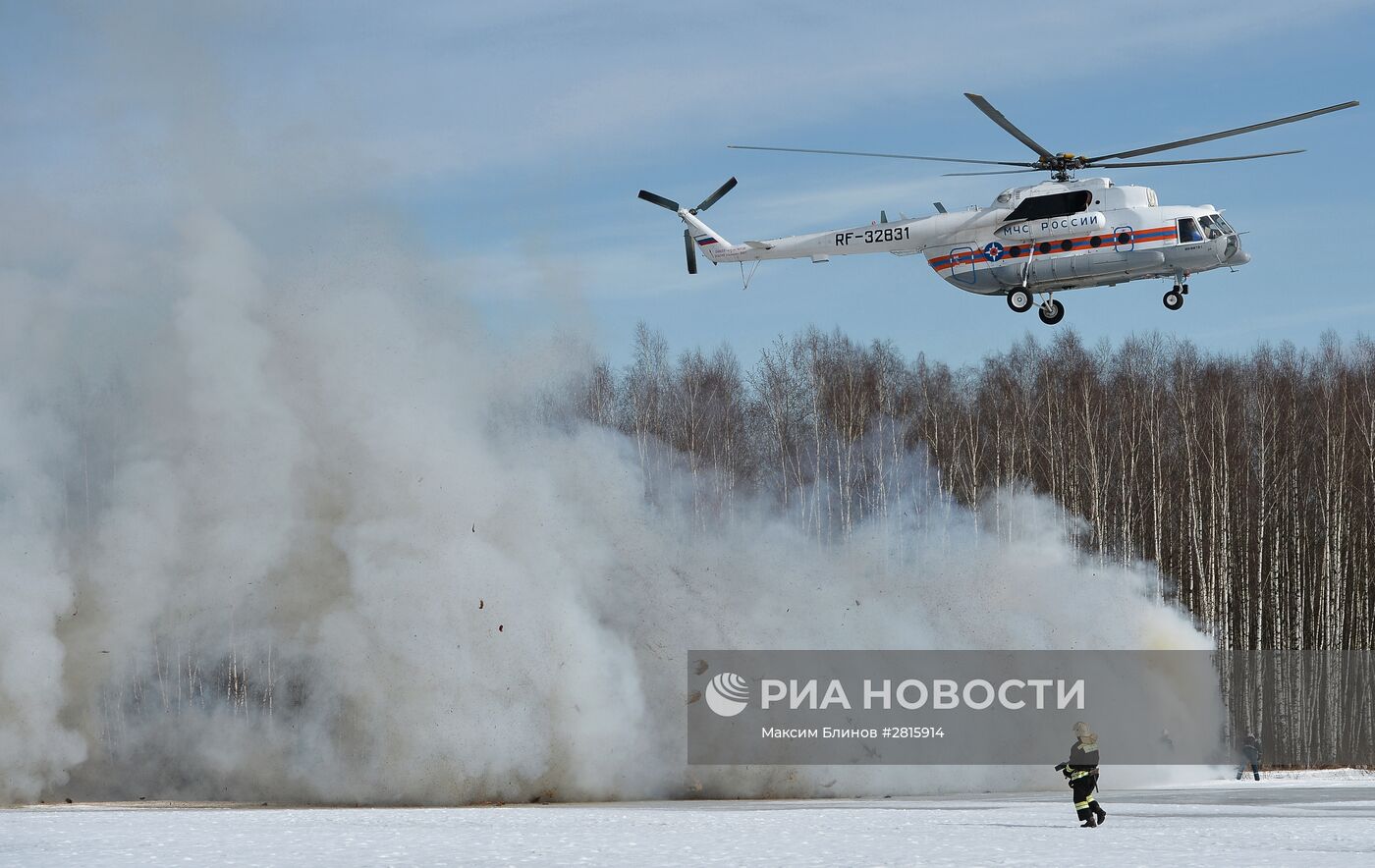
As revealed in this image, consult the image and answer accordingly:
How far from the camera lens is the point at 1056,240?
35469 mm

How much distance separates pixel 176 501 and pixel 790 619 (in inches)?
605

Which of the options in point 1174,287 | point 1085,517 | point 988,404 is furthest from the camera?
point 988,404

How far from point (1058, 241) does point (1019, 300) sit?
1674 millimetres

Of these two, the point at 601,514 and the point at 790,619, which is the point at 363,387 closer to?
the point at 601,514

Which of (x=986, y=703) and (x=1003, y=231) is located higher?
(x=1003, y=231)

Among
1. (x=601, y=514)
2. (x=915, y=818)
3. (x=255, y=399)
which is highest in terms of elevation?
(x=255, y=399)

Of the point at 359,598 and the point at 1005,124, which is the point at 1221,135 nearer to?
the point at 1005,124

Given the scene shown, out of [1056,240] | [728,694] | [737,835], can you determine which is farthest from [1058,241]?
[737,835]

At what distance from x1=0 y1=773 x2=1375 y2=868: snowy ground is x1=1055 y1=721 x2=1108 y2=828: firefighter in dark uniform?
14.4 inches

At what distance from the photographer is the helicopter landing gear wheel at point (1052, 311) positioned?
3603cm

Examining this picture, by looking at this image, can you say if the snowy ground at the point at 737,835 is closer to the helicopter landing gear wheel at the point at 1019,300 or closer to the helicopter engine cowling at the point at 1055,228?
the helicopter landing gear wheel at the point at 1019,300

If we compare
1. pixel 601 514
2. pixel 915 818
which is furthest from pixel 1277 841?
pixel 601 514

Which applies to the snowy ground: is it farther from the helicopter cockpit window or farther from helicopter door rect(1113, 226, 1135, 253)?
the helicopter cockpit window

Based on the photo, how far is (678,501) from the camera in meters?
52.8
